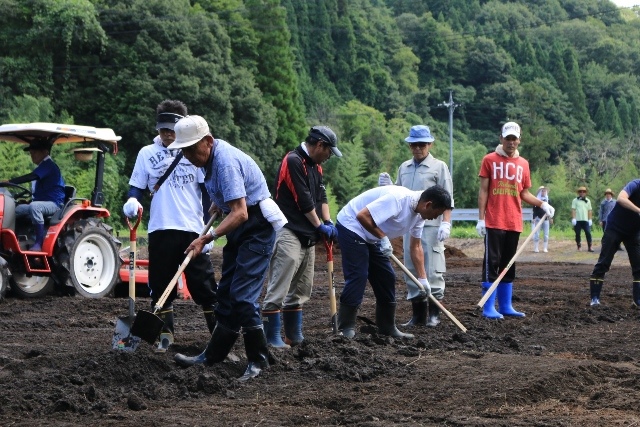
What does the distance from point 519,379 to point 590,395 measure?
474 millimetres

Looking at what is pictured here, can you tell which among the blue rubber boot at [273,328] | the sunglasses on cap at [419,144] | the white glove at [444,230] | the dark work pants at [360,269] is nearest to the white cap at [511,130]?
the sunglasses on cap at [419,144]

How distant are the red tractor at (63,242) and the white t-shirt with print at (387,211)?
5070mm

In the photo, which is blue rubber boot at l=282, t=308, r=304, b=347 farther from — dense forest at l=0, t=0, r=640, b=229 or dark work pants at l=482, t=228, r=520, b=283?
dense forest at l=0, t=0, r=640, b=229

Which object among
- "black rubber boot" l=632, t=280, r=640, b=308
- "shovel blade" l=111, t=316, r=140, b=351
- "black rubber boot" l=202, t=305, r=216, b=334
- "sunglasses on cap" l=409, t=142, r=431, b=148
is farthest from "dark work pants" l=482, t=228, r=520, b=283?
"shovel blade" l=111, t=316, r=140, b=351

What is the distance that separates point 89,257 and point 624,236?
21.5 ft

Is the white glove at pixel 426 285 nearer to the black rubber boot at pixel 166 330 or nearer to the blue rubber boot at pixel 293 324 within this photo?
the blue rubber boot at pixel 293 324

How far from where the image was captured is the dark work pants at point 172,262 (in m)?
8.61

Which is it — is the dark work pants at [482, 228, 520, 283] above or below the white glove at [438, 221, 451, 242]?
below

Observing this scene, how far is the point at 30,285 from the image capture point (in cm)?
1382

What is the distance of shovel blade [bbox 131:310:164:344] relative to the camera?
8.05 metres

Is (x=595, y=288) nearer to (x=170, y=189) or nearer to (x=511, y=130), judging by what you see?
(x=511, y=130)

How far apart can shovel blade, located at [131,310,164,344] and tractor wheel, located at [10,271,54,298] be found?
578 centimetres

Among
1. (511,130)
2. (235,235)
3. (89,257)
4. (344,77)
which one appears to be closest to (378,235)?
(235,235)

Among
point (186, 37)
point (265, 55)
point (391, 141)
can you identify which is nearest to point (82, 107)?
point (186, 37)
